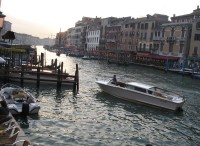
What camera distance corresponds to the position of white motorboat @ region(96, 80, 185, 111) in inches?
944

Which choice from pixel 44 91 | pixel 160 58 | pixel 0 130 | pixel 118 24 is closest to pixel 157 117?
pixel 44 91

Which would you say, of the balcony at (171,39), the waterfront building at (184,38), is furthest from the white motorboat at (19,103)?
the balcony at (171,39)

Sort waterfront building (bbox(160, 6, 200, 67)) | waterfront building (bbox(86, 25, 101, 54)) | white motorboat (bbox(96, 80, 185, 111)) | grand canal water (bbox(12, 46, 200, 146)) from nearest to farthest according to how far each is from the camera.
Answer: grand canal water (bbox(12, 46, 200, 146))
white motorboat (bbox(96, 80, 185, 111))
waterfront building (bbox(160, 6, 200, 67))
waterfront building (bbox(86, 25, 101, 54))

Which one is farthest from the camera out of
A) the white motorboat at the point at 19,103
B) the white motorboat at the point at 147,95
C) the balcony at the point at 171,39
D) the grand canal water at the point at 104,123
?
the balcony at the point at 171,39

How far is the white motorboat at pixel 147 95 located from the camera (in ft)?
78.7

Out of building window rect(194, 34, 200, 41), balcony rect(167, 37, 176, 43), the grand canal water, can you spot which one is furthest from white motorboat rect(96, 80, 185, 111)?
balcony rect(167, 37, 176, 43)

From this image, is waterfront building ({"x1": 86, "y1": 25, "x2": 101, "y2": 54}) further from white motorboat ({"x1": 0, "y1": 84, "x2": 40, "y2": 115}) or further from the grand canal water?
white motorboat ({"x1": 0, "y1": 84, "x2": 40, "y2": 115})

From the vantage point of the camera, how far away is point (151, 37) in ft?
279

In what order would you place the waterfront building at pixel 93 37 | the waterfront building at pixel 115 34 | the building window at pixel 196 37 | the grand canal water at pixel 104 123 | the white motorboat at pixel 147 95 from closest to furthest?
the grand canal water at pixel 104 123
the white motorboat at pixel 147 95
the building window at pixel 196 37
the waterfront building at pixel 115 34
the waterfront building at pixel 93 37

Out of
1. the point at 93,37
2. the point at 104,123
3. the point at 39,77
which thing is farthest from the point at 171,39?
the point at 104,123

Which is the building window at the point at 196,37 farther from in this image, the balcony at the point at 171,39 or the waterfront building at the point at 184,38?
the balcony at the point at 171,39

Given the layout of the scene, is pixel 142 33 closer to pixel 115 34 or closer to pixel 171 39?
pixel 171 39

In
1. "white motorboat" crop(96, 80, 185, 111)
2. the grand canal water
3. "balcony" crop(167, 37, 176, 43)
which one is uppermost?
"balcony" crop(167, 37, 176, 43)

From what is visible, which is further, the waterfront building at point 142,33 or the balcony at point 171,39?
the waterfront building at point 142,33
